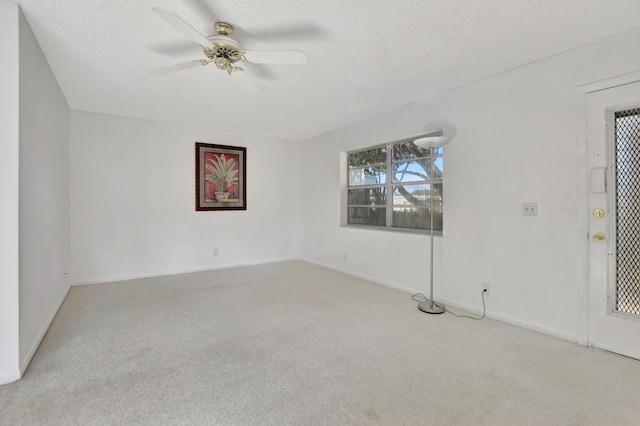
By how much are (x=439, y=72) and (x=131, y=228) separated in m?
4.68

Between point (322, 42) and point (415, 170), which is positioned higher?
point (322, 42)

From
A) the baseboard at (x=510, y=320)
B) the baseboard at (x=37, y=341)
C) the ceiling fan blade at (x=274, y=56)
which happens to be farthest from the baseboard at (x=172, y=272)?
the ceiling fan blade at (x=274, y=56)

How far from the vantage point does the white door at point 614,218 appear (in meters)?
2.15

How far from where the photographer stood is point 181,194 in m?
4.82

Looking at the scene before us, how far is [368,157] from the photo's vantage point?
4.71 meters

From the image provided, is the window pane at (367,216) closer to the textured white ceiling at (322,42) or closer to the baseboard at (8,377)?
the textured white ceiling at (322,42)

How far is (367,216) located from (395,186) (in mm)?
758

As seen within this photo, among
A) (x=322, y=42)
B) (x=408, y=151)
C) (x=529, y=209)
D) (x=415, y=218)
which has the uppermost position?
(x=322, y=42)

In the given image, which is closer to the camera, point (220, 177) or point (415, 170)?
point (415, 170)

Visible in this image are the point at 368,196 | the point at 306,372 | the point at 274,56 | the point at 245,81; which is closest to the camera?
the point at 306,372

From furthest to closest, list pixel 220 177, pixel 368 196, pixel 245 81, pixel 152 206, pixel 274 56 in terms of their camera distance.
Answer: pixel 220 177
pixel 368 196
pixel 152 206
pixel 245 81
pixel 274 56

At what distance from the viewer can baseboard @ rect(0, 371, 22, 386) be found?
5.91 ft

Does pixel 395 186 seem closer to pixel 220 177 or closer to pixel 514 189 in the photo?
pixel 514 189

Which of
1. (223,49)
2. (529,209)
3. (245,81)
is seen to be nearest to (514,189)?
(529,209)
